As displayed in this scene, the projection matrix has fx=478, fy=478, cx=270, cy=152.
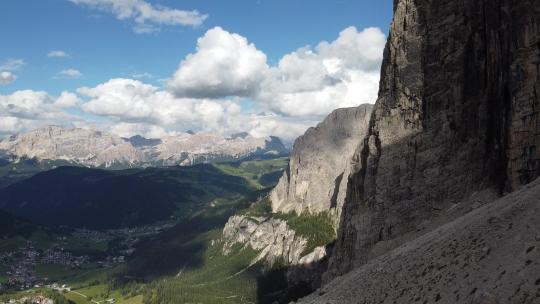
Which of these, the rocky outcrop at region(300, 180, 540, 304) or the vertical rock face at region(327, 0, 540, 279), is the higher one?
the vertical rock face at region(327, 0, 540, 279)

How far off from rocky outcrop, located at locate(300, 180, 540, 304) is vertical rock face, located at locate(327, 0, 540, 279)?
16618 millimetres

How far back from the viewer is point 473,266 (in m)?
45.0

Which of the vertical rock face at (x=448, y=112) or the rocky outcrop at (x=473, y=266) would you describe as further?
the vertical rock face at (x=448, y=112)

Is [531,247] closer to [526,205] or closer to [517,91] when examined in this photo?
[526,205]

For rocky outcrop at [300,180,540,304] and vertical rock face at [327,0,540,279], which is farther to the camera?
vertical rock face at [327,0,540,279]

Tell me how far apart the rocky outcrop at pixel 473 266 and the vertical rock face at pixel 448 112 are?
54.5ft

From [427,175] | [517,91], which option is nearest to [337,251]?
[427,175]

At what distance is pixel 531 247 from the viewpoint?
4038 cm

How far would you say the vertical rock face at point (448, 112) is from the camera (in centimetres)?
6781

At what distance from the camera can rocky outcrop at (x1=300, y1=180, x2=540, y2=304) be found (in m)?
37.6

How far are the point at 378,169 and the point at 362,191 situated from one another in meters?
9.98

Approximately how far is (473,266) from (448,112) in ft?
149

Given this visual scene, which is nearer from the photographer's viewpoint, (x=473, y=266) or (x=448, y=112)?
(x=473, y=266)

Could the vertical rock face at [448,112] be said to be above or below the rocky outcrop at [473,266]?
above
